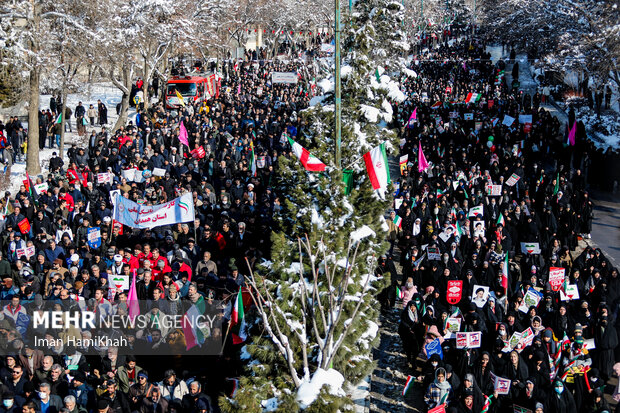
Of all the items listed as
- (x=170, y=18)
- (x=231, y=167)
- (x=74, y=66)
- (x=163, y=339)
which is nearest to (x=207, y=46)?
(x=170, y=18)

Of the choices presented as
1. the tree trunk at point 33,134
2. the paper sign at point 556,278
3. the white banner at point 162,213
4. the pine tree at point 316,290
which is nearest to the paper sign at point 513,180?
the paper sign at point 556,278

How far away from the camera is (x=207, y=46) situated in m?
41.5

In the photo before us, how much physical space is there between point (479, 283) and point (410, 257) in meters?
1.68

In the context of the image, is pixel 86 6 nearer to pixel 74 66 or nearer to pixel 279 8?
pixel 74 66

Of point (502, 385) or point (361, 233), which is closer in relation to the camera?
point (502, 385)

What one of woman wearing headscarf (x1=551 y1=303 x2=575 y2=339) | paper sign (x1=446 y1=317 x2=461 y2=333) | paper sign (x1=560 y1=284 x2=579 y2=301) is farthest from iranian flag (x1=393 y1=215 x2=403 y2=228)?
woman wearing headscarf (x1=551 y1=303 x2=575 y2=339)

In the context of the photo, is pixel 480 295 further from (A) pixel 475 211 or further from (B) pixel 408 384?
(A) pixel 475 211

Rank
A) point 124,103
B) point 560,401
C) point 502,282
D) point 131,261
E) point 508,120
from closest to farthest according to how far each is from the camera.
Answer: point 560,401, point 502,282, point 131,261, point 508,120, point 124,103

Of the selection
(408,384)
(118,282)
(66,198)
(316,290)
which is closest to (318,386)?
(316,290)

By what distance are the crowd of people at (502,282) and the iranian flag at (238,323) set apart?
2.67 meters

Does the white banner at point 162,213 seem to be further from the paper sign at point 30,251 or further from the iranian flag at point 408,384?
the iranian flag at point 408,384

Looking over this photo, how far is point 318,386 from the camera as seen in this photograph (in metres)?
7.17

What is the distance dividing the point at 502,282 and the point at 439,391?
12.1 feet

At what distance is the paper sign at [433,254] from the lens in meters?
13.9
